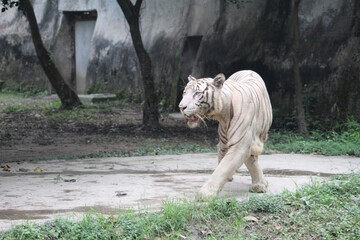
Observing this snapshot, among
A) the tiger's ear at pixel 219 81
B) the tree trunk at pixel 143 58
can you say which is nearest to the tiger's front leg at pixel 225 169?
the tiger's ear at pixel 219 81

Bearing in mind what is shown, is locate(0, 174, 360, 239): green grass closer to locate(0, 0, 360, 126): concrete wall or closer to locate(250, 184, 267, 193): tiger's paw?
locate(250, 184, 267, 193): tiger's paw

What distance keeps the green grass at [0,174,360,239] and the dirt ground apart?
4102 mm

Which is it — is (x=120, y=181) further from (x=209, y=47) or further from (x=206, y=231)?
(x=209, y=47)

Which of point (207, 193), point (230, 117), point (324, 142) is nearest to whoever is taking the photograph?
point (207, 193)

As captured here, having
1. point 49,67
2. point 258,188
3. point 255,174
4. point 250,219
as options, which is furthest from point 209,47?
point 250,219

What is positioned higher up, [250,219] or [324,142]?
[250,219]

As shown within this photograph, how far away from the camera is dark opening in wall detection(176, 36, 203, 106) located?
14953 mm

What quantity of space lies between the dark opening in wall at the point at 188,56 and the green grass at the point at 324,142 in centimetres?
434

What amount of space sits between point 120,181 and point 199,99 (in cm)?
159

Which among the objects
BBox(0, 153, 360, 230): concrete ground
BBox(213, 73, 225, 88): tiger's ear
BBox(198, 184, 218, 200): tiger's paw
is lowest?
BBox(0, 153, 360, 230): concrete ground

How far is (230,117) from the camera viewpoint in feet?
17.6

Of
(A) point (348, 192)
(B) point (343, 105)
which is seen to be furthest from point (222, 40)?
(A) point (348, 192)

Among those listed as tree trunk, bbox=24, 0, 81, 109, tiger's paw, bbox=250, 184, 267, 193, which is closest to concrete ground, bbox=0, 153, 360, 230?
tiger's paw, bbox=250, 184, 267, 193

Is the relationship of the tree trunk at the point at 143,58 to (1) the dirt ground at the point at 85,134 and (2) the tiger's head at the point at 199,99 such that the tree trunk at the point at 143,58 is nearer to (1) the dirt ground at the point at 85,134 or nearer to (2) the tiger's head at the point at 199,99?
(1) the dirt ground at the point at 85,134
